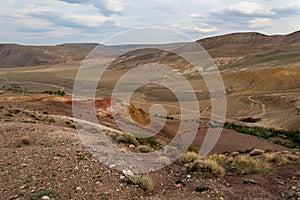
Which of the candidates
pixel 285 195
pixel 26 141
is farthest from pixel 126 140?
pixel 285 195

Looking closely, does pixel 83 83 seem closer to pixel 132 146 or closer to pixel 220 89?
pixel 220 89

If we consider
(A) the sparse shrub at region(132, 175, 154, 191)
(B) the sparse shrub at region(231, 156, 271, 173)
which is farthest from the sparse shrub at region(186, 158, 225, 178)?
(A) the sparse shrub at region(132, 175, 154, 191)

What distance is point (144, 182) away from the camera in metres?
8.14

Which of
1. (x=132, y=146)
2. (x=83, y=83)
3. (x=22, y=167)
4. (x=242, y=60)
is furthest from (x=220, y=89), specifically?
(x=22, y=167)

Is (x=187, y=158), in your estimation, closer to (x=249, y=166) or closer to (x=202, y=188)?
(x=249, y=166)

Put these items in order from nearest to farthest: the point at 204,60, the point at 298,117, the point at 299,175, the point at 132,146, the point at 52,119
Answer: the point at 299,175 → the point at 132,146 → the point at 52,119 → the point at 298,117 → the point at 204,60

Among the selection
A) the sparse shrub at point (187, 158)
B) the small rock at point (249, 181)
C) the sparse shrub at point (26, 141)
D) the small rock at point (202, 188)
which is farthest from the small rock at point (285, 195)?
the sparse shrub at point (26, 141)

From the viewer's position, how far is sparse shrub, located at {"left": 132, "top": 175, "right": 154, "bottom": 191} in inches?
319

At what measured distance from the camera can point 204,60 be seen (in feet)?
404

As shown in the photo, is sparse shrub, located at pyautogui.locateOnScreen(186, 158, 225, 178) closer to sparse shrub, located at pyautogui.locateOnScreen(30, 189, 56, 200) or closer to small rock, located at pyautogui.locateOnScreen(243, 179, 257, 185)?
small rock, located at pyautogui.locateOnScreen(243, 179, 257, 185)

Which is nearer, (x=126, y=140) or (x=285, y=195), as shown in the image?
(x=285, y=195)

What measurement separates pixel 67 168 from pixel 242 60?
367ft

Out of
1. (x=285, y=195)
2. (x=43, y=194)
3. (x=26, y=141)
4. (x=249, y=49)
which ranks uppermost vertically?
(x=249, y=49)

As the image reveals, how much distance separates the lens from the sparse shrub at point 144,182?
26.6ft
